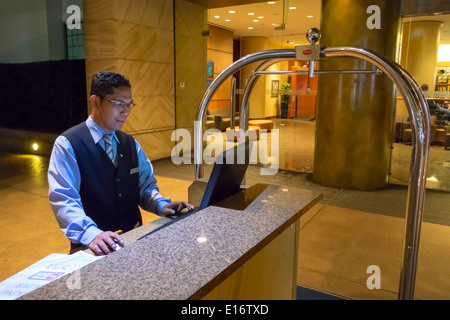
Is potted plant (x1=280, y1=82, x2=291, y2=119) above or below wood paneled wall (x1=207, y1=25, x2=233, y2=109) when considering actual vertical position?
below

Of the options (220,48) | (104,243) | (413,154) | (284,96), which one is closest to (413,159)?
(413,154)

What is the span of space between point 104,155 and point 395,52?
15.2 feet

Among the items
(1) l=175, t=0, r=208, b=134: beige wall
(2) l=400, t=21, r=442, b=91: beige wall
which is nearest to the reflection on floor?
(2) l=400, t=21, r=442, b=91: beige wall

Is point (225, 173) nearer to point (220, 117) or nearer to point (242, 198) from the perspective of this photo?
point (242, 198)

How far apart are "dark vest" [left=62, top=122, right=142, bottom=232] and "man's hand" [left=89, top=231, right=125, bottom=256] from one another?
54 centimetres

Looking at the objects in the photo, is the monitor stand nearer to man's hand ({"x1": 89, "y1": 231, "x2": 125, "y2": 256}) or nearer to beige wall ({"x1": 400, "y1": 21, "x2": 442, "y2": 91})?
man's hand ({"x1": 89, "y1": 231, "x2": 125, "y2": 256})

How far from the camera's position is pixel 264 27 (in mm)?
8078

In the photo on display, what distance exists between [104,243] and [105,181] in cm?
59

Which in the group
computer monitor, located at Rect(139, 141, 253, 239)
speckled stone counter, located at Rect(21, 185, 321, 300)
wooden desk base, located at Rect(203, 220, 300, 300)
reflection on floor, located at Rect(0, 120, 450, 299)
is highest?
computer monitor, located at Rect(139, 141, 253, 239)

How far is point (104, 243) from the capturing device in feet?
A: 4.44

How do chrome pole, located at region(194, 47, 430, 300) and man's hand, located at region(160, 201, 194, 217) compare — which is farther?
man's hand, located at region(160, 201, 194, 217)

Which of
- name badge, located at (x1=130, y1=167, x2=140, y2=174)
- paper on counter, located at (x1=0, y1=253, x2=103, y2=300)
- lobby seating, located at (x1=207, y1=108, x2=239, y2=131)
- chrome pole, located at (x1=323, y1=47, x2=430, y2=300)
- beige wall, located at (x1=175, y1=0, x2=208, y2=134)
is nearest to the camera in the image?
paper on counter, located at (x1=0, y1=253, x2=103, y2=300)

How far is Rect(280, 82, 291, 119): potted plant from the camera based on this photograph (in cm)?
665

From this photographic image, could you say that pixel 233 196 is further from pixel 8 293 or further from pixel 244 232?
pixel 8 293
